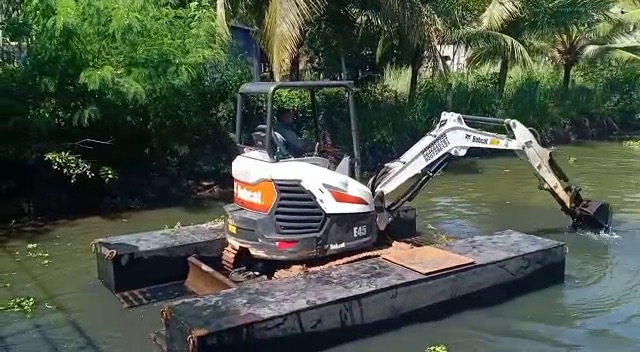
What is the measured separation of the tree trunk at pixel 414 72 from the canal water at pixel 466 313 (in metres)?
5.86

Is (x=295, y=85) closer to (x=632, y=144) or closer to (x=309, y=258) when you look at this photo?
(x=309, y=258)

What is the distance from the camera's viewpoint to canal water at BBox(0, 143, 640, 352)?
7414 mm

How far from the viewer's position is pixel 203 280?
8477mm

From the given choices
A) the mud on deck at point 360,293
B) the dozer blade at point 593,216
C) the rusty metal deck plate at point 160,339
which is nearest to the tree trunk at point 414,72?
the dozer blade at point 593,216

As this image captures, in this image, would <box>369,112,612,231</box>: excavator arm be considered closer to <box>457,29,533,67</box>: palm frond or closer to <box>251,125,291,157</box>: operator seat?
<box>251,125,291,157</box>: operator seat

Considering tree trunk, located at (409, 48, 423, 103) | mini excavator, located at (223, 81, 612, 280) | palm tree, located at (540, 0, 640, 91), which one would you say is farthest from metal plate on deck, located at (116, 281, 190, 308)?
palm tree, located at (540, 0, 640, 91)

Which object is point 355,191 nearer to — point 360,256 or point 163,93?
point 360,256

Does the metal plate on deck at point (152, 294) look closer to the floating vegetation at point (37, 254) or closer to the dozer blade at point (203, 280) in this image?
the dozer blade at point (203, 280)

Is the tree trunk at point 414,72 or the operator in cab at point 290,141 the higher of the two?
the tree trunk at point 414,72

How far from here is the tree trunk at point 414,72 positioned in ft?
66.4

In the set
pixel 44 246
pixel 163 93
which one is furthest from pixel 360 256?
pixel 163 93

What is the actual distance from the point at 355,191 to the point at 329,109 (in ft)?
30.9

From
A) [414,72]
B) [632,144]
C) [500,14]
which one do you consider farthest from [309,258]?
[632,144]

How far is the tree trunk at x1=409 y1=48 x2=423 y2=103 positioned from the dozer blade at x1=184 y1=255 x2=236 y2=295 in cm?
1270
